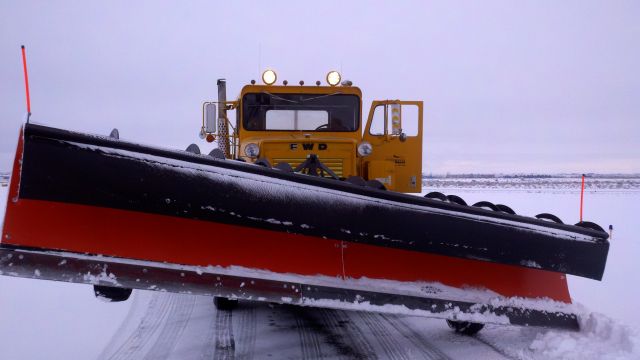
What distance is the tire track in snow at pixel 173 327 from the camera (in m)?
3.68

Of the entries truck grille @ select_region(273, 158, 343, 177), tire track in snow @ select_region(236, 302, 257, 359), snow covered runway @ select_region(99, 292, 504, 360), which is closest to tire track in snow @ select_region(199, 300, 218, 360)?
snow covered runway @ select_region(99, 292, 504, 360)

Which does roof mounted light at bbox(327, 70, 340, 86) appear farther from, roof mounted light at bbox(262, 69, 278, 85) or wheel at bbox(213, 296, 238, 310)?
wheel at bbox(213, 296, 238, 310)

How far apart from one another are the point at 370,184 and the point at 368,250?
0.44m

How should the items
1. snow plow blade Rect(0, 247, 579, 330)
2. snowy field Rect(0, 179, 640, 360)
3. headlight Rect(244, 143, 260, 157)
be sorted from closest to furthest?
snow plow blade Rect(0, 247, 579, 330) → snowy field Rect(0, 179, 640, 360) → headlight Rect(244, 143, 260, 157)

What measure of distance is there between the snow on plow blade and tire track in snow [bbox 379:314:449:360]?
28.2 inches

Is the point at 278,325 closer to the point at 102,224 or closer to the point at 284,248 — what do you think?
the point at 284,248

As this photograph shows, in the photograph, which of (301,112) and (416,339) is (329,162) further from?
(416,339)

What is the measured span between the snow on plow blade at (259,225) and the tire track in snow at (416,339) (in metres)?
0.72

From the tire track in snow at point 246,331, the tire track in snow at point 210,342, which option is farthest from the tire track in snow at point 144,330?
the tire track in snow at point 246,331

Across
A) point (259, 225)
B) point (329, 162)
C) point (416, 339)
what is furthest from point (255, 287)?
point (329, 162)

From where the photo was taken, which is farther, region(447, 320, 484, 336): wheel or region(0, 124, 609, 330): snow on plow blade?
region(447, 320, 484, 336): wheel

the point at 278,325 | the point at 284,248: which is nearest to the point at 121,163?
the point at 284,248

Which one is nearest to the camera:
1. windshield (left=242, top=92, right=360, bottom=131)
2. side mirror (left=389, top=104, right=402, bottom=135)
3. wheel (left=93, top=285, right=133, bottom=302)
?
wheel (left=93, top=285, right=133, bottom=302)

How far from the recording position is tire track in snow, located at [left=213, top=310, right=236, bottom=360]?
3.64m
